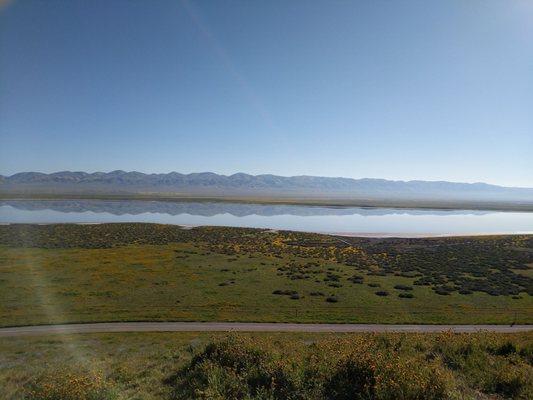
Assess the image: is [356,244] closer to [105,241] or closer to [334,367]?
[105,241]

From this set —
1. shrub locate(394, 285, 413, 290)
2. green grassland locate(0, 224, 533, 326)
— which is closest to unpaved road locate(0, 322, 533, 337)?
green grassland locate(0, 224, 533, 326)

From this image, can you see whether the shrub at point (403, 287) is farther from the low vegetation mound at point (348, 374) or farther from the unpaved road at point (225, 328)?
the low vegetation mound at point (348, 374)

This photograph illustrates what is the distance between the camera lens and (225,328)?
25812 mm

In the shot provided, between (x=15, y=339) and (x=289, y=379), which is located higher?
(x=289, y=379)

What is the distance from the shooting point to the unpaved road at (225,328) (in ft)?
81.8

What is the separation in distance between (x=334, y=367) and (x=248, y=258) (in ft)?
144

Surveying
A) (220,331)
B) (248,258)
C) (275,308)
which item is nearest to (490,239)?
(248,258)

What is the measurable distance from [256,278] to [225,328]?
16278 mm

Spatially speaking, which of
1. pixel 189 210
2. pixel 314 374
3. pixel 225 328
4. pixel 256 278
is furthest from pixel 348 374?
pixel 189 210

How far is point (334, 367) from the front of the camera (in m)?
9.90

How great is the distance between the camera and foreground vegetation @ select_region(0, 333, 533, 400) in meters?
8.65

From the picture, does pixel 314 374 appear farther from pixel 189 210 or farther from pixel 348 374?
pixel 189 210

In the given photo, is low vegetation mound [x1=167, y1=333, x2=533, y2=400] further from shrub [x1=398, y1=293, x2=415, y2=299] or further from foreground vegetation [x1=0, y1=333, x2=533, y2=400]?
shrub [x1=398, y1=293, x2=415, y2=299]

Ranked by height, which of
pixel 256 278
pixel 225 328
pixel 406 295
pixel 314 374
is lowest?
pixel 225 328
